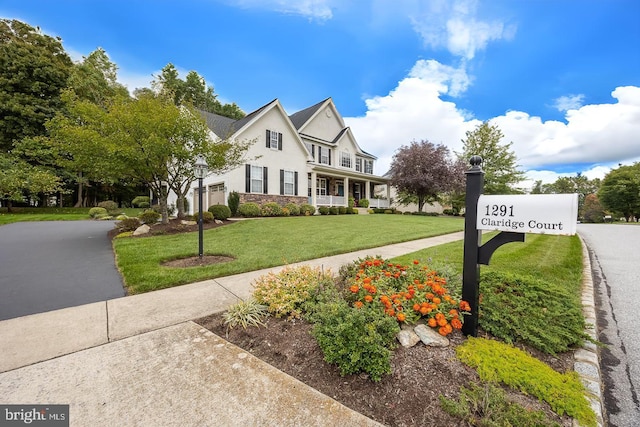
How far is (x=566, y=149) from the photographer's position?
27672 millimetres

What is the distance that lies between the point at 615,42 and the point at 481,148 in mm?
24253

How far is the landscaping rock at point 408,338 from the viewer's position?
2214mm

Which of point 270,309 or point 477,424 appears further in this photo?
point 270,309

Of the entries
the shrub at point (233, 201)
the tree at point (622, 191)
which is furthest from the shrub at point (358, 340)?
the tree at point (622, 191)

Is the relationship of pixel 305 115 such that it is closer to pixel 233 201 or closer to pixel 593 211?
pixel 233 201

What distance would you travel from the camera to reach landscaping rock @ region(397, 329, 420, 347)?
2.21 meters

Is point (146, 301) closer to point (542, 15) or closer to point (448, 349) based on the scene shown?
point (448, 349)

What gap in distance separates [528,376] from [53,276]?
6958 millimetres

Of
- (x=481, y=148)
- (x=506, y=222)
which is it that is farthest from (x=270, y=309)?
(x=481, y=148)

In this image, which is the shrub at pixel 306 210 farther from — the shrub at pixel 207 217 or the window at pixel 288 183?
the shrub at pixel 207 217

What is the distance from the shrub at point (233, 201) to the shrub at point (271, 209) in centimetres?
156

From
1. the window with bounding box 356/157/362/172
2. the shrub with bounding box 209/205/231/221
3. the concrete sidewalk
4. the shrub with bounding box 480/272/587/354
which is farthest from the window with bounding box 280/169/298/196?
the shrub with bounding box 480/272/587/354

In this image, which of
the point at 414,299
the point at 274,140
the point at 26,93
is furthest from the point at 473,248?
the point at 26,93

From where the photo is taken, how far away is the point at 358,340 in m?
1.93
